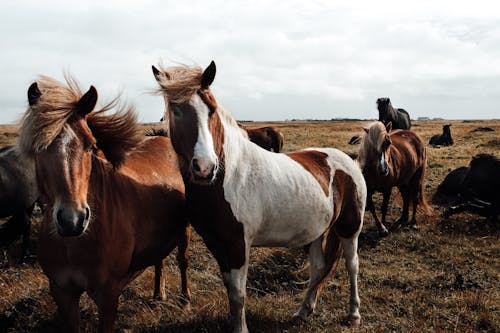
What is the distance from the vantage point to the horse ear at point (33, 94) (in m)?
2.72

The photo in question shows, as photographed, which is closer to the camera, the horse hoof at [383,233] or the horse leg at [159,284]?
the horse leg at [159,284]

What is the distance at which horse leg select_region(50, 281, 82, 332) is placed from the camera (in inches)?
119

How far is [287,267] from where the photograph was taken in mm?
6266

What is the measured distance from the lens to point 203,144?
10.0 ft

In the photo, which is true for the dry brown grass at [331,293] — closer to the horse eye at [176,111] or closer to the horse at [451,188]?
the horse eye at [176,111]

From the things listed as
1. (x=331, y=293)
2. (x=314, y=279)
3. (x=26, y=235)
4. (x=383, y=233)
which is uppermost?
(x=314, y=279)

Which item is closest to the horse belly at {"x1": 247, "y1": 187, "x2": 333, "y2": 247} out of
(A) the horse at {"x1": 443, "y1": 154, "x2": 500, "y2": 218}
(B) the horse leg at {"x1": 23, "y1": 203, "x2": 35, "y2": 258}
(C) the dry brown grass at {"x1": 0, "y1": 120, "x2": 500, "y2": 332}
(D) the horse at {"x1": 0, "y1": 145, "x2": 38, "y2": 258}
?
(C) the dry brown grass at {"x1": 0, "y1": 120, "x2": 500, "y2": 332}

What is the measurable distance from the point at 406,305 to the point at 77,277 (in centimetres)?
397

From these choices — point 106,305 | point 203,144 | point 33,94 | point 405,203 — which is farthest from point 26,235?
point 405,203

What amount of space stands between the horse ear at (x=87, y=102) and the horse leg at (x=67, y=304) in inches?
53.2

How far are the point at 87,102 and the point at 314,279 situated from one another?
3339mm

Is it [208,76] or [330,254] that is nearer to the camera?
[208,76]

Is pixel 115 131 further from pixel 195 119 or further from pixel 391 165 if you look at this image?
pixel 391 165

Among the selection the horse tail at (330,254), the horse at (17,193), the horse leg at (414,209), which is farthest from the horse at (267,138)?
the horse tail at (330,254)
